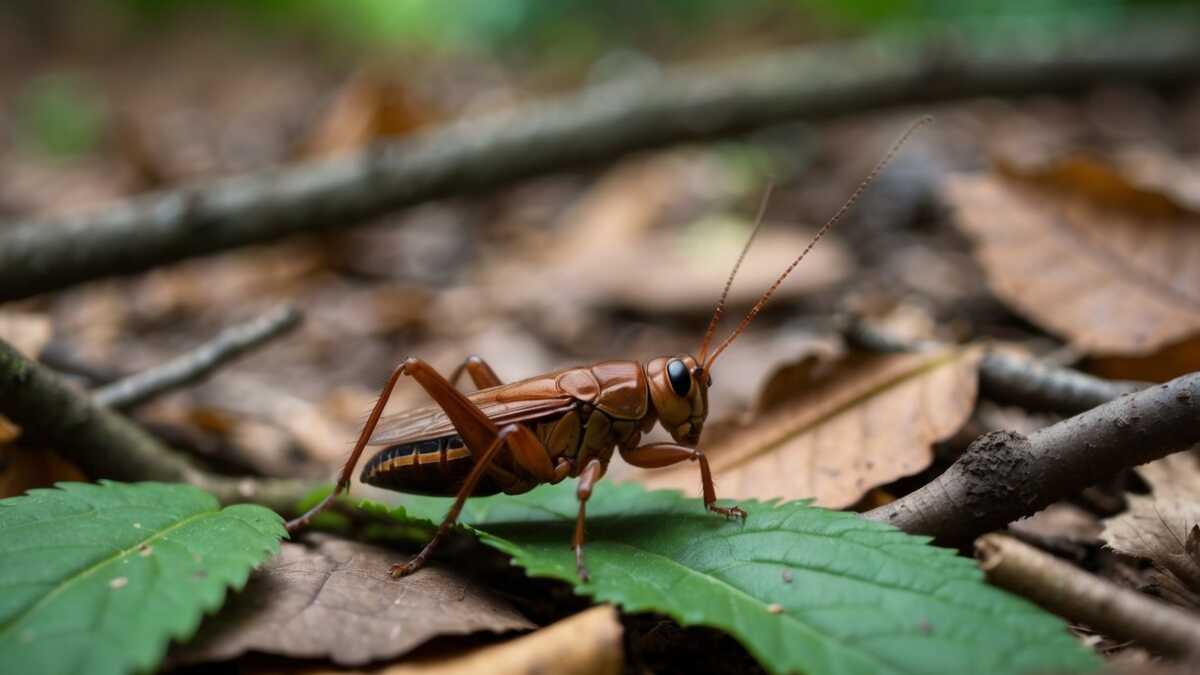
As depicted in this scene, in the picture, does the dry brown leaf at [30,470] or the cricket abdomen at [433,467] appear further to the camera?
the dry brown leaf at [30,470]

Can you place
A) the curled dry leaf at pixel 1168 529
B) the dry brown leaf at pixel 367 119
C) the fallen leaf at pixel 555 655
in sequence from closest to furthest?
the fallen leaf at pixel 555 655, the curled dry leaf at pixel 1168 529, the dry brown leaf at pixel 367 119

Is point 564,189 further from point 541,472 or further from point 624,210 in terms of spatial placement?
point 541,472

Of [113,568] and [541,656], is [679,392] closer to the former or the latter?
[541,656]

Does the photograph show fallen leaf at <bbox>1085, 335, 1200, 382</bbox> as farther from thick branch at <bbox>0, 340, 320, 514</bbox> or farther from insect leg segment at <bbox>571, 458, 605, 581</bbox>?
thick branch at <bbox>0, 340, 320, 514</bbox>

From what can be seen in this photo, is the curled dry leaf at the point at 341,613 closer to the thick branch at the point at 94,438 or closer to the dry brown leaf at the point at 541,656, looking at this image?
the dry brown leaf at the point at 541,656

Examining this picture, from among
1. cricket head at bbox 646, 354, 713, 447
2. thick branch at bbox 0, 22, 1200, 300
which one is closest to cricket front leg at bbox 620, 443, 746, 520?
cricket head at bbox 646, 354, 713, 447

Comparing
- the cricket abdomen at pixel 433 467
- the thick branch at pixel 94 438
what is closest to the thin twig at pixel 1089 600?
the cricket abdomen at pixel 433 467
